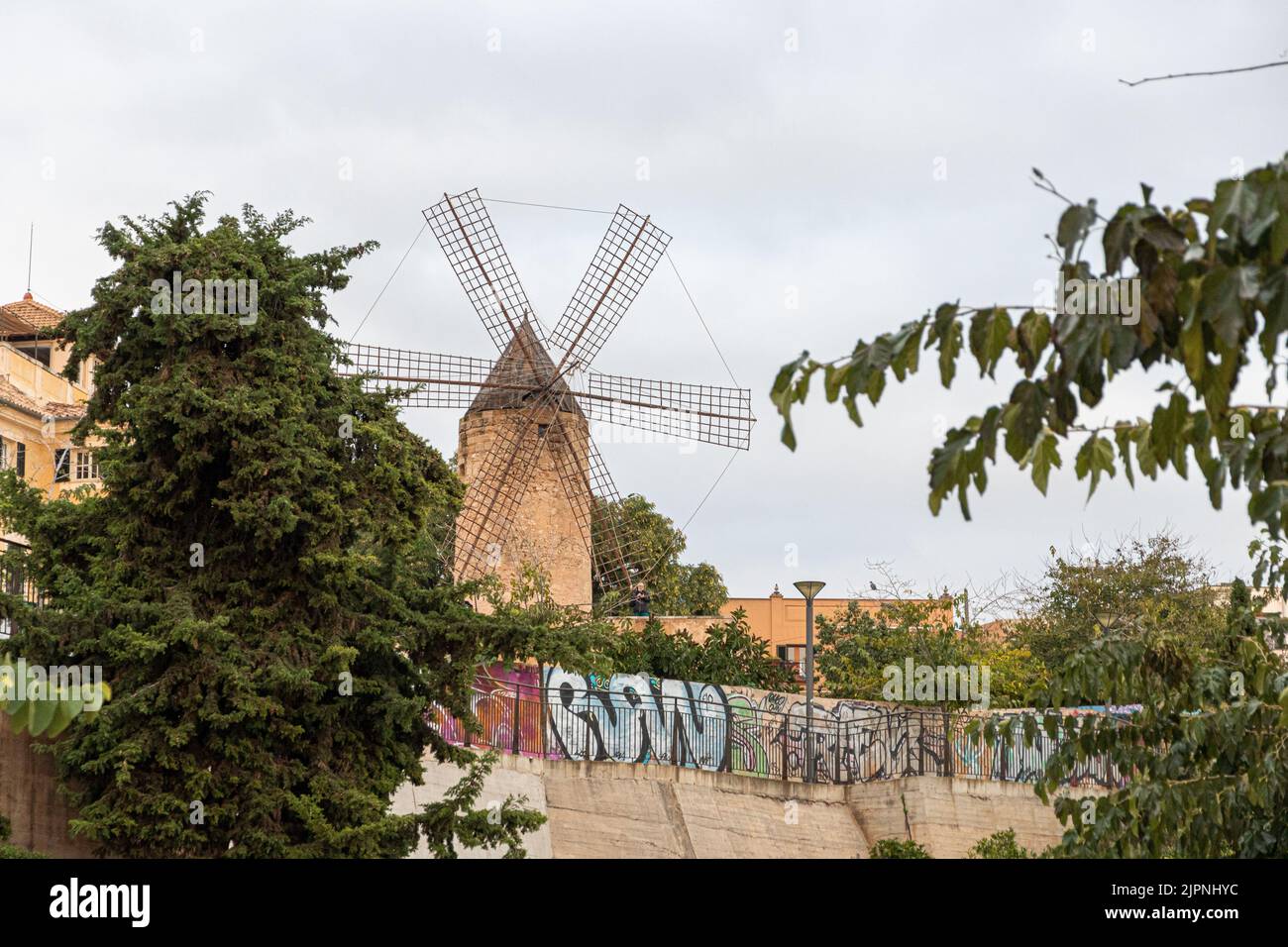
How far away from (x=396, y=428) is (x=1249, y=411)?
12850 millimetres

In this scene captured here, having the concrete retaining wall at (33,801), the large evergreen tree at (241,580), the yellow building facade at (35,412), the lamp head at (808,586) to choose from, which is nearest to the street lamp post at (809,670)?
the lamp head at (808,586)

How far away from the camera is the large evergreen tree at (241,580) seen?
48.1 ft

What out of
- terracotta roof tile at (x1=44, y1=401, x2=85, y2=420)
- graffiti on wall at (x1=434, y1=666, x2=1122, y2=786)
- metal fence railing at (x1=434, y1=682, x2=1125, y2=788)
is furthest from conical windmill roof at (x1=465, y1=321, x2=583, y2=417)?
metal fence railing at (x1=434, y1=682, x2=1125, y2=788)

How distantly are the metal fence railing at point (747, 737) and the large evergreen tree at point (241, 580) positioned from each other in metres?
6.98

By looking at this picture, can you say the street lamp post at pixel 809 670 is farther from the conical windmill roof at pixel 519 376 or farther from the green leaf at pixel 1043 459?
the green leaf at pixel 1043 459

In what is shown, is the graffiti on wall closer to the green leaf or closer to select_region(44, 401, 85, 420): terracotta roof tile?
select_region(44, 401, 85, 420): terracotta roof tile

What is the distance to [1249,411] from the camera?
458cm

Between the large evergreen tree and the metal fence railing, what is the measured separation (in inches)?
275

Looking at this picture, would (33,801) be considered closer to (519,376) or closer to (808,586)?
(808,586)

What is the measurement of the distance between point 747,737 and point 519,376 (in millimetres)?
13562

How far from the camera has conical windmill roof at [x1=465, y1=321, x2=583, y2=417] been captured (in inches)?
1452

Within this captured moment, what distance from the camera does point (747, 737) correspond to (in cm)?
2617
